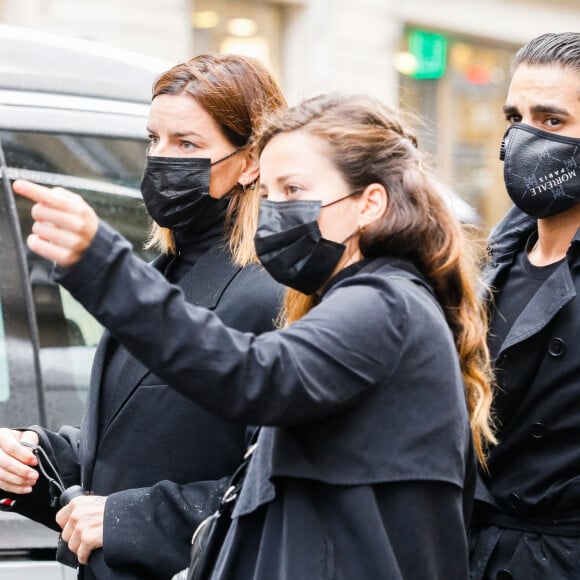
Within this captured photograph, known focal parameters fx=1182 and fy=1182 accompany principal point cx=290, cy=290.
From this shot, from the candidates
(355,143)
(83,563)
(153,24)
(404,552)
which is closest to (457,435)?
(404,552)

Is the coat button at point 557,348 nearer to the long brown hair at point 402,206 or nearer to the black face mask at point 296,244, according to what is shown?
the long brown hair at point 402,206

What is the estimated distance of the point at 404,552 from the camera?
72.4 inches

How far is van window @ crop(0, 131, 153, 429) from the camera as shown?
3.00 meters

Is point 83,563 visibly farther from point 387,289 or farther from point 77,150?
point 77,150

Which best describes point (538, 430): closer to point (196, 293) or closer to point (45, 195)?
point (196, 293)

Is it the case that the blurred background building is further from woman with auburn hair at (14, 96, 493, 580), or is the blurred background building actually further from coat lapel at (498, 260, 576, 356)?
woman with auburn hair at (14, 96, 493, 580)

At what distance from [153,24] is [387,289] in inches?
370

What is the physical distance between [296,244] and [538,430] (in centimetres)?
75

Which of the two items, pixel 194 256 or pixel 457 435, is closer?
pixel 457 435

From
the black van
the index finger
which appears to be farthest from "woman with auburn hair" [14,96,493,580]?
the black van

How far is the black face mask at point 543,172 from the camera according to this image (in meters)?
2.44

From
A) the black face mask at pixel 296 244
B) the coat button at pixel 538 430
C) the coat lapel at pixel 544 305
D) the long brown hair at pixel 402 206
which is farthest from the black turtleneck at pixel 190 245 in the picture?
the coat button at pixel 538 430

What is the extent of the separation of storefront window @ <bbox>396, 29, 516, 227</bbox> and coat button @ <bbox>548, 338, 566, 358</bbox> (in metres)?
11.7

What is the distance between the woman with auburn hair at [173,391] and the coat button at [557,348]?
562 mm
